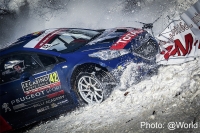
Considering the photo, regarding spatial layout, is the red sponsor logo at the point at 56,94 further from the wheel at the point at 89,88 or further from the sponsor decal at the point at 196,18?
the sponsor decal at the point at 196,18

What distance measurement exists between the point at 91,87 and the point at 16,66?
1.72 metres

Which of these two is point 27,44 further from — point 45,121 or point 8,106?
point 45,121

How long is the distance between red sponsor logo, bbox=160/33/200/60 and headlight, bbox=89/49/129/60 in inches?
35.9

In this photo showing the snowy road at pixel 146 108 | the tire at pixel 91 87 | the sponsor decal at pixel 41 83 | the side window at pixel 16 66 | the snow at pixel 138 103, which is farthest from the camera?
the side window at pixel 16 66

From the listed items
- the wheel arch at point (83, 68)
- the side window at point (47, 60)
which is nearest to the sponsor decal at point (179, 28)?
the wheel arch at point (83, 68)

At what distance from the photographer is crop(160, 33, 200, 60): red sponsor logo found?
5.29m

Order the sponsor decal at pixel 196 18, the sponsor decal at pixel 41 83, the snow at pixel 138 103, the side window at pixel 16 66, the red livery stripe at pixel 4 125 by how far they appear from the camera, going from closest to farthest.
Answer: the snow at pixel 138 103 < the sponsor decal at pixel 196 18 < the sponsor decal at pixel 41 83 < the side window at pixel 16 66 < the red livery stripe at pixel 4 125

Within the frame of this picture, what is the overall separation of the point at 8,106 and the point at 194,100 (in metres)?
3.75

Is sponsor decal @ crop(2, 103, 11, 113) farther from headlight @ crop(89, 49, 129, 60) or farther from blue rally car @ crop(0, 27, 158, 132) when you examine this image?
headlight @ crop(89, 49, 129, 60)

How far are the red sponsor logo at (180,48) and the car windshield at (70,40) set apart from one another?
1725mm

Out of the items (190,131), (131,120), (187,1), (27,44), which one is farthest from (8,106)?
(187,1)

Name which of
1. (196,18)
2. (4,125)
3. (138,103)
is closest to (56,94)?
(4,125)

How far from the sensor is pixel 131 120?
4.23 metres

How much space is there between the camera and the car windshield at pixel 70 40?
18.7 feet
